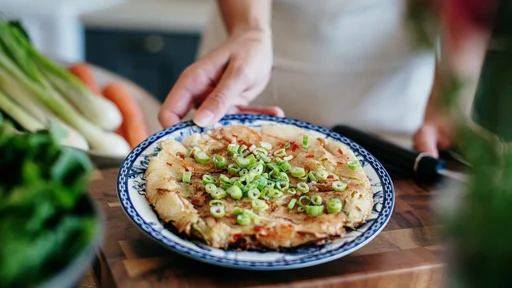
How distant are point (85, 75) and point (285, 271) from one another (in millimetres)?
1228

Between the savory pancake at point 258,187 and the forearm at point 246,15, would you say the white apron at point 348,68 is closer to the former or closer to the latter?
the forearm at point 246,15

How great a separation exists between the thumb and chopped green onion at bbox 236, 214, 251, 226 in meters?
0.33

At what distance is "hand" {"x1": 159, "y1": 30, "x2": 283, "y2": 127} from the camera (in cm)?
121

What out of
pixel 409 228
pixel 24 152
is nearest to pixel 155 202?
pixel 24 152

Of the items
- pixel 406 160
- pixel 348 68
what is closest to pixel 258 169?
pixel 406 160

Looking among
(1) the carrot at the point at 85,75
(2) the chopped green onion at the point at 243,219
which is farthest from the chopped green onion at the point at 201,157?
(1) the carrot at the point at 85,75

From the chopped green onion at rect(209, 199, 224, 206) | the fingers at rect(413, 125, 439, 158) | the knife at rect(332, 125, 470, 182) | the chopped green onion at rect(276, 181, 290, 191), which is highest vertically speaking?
the chopped green onion at rect(209, 199, 224, 206)

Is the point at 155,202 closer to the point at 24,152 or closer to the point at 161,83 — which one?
the point at 24,152

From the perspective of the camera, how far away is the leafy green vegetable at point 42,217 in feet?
1.46

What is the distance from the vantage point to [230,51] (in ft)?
4.19

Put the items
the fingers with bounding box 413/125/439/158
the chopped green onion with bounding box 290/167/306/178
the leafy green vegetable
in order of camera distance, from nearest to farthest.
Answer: the leafy green vegetable < the chopped green onion with bounding box 290/167/306/178 < the fingers with bounding box 413/125/439/158

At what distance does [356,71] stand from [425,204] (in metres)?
0.62

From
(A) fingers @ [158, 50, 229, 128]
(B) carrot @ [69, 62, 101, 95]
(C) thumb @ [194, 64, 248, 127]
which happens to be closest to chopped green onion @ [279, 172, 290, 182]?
(C) thumb @ [194, 64, 248, 127]

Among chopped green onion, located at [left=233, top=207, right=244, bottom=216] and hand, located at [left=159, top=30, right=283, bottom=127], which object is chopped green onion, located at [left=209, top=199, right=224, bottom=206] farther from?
hand, located at [left=159, top=30, right=283, bottom=127]
